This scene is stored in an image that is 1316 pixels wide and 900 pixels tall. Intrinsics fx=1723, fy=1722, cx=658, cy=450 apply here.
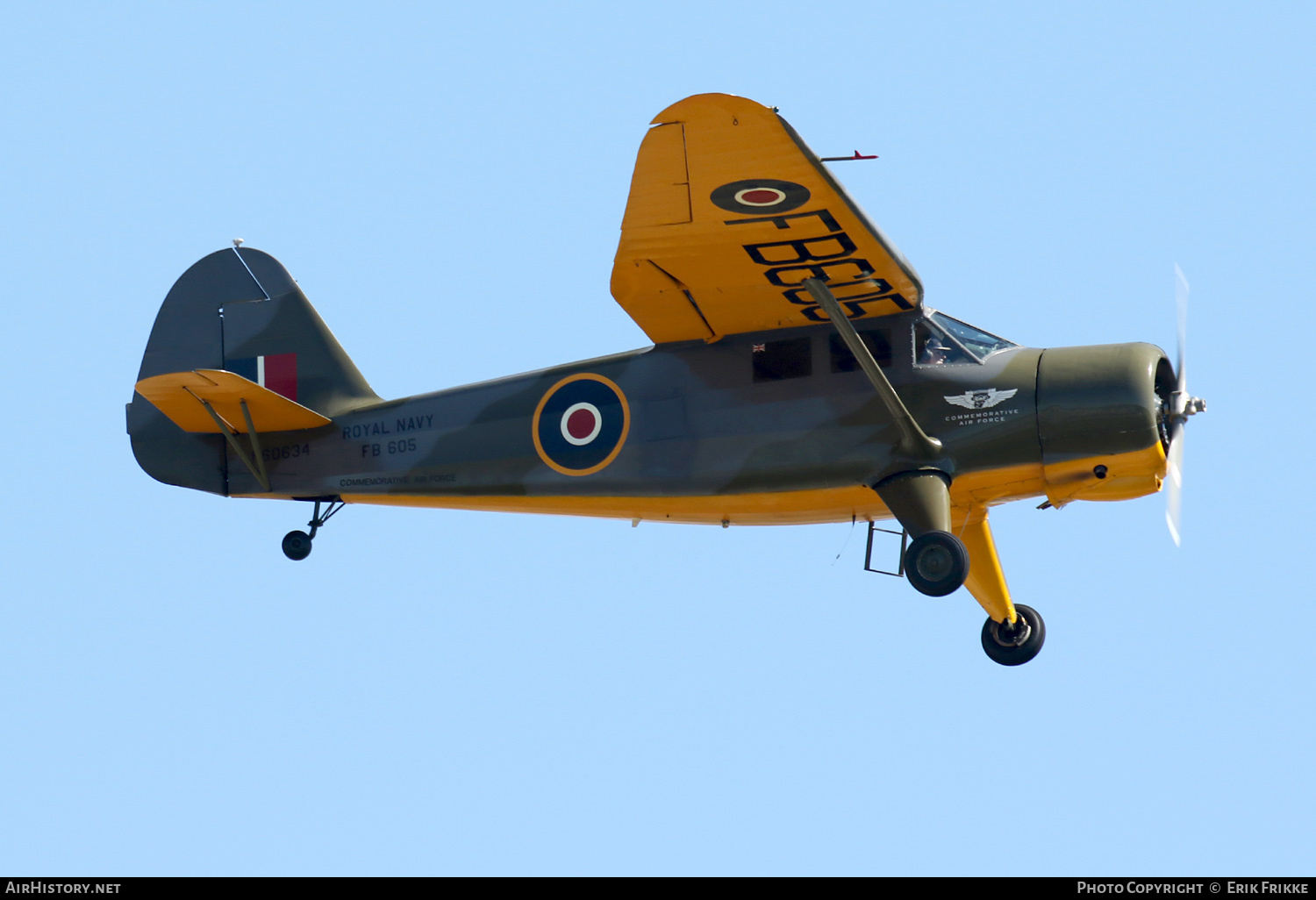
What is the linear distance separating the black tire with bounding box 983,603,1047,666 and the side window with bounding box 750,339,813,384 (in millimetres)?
2701

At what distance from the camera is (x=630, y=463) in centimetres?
1302

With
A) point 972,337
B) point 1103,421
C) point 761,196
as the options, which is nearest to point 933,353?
point 972,337

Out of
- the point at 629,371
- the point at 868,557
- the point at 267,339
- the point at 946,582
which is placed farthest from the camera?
the point at 267,339

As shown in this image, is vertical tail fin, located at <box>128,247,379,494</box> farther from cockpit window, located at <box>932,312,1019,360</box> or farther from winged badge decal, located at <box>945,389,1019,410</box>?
winged badge decal, located at <box>945,389,1019,410</box>

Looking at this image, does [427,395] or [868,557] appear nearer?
[868,557]

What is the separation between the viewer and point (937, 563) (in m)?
11.6

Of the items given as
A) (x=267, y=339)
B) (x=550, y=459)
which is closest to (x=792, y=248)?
(x=550, y=459)

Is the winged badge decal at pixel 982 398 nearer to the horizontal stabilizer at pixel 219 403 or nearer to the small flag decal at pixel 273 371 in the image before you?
the horizontal stabilizer at pixel 219 403

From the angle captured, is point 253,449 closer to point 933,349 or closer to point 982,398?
point 933,349

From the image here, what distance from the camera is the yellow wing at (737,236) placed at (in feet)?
35.2

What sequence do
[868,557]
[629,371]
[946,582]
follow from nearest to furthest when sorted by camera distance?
[946,582] → [868,557] → [629,371]

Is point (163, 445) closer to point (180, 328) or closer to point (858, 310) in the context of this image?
point (180, 328)

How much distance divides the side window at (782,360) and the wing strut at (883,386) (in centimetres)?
51

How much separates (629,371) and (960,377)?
257 cm
